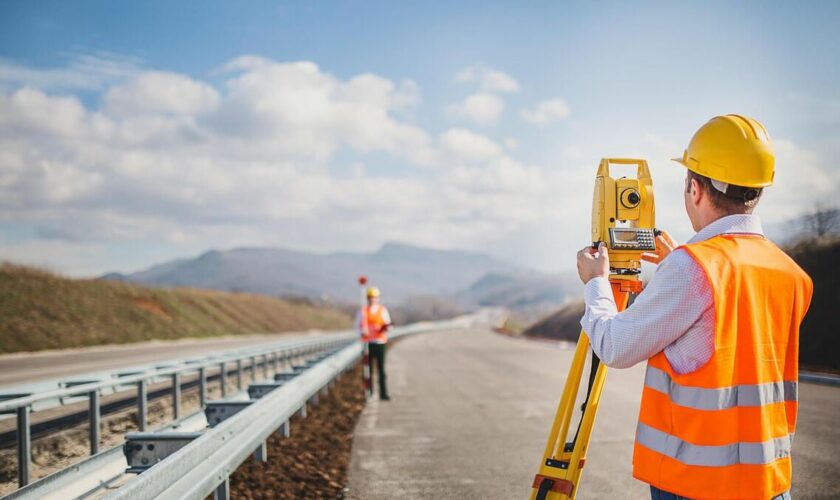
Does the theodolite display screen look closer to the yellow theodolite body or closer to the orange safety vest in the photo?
the yellow theodolite body

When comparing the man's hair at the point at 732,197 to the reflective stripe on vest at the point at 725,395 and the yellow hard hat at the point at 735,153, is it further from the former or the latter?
the reflective stripe on vest at the point at 725,395

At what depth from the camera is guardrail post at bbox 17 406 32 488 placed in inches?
214

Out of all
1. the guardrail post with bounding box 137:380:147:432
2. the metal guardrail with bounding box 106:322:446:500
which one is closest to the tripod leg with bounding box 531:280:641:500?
the metal guardrail with bounding box 106:322:446:500

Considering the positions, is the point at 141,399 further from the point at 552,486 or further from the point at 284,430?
the point at 552,486

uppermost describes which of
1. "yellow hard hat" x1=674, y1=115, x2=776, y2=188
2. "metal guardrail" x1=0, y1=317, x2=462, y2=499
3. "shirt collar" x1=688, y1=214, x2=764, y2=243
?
"yellow hard hat" x1=674, y1=115, x2=776, y2=188

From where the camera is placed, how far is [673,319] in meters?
2.31

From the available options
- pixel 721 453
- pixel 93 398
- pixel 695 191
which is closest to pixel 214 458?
pixel 93 398

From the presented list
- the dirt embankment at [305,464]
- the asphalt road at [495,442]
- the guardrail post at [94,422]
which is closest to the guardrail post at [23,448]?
the guardrail post at [94,422]

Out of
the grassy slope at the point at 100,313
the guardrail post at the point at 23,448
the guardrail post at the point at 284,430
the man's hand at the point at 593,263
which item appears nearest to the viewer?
the man's hand at the point at 593,263

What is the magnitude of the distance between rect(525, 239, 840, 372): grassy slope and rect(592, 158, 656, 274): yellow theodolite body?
16.8 meters

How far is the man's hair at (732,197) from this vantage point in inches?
98.1

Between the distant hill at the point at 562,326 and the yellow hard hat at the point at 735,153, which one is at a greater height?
the yellow hard hat at the point at 735,153

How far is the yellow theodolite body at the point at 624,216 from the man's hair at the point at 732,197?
18.1 inches

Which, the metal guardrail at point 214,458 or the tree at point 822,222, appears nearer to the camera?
the metal guardrail at point 214,458
